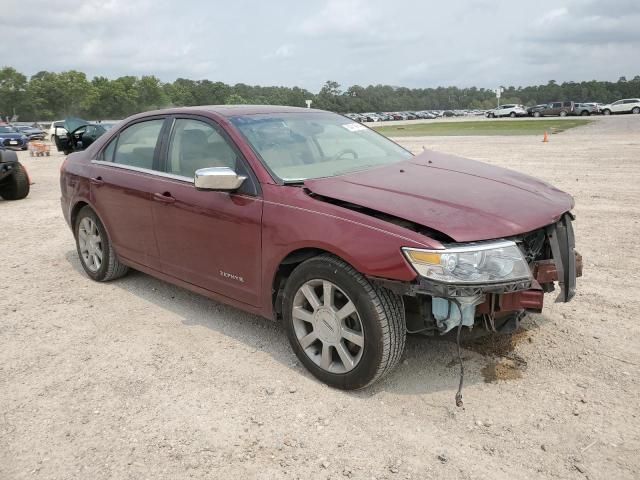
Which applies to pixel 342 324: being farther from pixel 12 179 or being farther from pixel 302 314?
pixel 12 179

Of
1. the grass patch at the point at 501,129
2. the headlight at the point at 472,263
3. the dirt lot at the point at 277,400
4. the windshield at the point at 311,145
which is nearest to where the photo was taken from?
the dirt lot at the point at 277,400

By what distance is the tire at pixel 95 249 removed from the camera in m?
5.21

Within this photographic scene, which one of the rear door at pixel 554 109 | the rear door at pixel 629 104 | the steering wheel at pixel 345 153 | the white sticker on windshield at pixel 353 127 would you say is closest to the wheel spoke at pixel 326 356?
the steering wheel at pixel 345 153

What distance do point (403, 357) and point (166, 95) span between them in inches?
4421

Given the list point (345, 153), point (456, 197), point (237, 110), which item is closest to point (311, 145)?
point (345, 153)

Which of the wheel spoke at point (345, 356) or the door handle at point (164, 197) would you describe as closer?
the wheel spoke at point (345, 356)

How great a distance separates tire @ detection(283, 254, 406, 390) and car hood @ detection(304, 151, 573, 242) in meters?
0.44

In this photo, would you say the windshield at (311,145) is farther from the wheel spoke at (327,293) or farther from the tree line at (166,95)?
the tree line at (166,95)

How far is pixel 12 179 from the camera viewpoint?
10766 millimetres

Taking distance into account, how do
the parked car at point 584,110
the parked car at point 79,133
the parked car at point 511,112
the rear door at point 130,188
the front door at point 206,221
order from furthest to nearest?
the parked car at point 511,112 < the parked car at point 584,110 < the parked car at point 79,133 < the rear door at point 130,188 < the front door at point 206,221

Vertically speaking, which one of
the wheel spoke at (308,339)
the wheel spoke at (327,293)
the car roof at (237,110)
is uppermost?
the car roof at (237,110)

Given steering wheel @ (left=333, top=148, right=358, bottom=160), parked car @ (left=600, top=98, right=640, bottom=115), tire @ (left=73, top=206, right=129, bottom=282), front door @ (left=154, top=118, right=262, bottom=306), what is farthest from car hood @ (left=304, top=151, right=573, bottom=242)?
parked car @ (left=600, top=98, right=640, bottom=115)

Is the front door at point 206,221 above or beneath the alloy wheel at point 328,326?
above

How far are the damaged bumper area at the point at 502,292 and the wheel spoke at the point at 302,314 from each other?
0.60 meters
